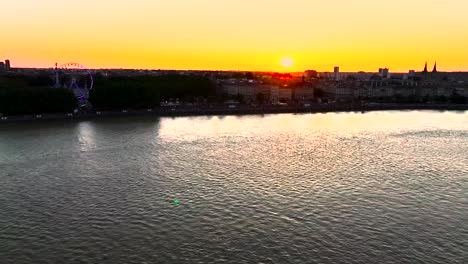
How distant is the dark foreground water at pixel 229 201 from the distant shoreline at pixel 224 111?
41.3 feet

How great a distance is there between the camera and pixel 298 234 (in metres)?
14.6

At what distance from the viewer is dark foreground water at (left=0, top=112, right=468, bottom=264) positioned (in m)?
13.5

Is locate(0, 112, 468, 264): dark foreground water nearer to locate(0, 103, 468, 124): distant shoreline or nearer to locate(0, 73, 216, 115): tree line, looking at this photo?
locate(0, 103, 468, 124): distant shoreline

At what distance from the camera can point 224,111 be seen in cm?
6125

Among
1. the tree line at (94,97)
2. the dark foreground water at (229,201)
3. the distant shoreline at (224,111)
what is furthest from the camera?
the distant shoreline at (224,111)

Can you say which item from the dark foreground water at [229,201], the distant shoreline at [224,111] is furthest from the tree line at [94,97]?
the dark foreground water at [229,201]

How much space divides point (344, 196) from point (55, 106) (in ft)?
133

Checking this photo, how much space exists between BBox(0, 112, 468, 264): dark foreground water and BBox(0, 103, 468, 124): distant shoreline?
1260cm

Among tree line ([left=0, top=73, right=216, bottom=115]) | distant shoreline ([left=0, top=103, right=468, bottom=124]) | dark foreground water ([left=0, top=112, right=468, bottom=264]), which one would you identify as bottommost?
dark foreground water ([left=0, top=112, right=468, bottom=264])

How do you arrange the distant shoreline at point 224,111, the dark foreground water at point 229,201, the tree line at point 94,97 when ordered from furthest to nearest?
the distant shoreline at point 224,111, the tree line at point 94,97, the dark foreground water at point 229,201

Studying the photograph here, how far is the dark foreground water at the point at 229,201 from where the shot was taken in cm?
1346

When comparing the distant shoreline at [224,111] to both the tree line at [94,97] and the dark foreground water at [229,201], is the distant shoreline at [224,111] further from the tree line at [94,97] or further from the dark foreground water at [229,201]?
the dark foreground water at [229,201]

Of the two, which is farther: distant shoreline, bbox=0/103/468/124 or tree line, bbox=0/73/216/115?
distant shoreline, bbox=0/103/468/124

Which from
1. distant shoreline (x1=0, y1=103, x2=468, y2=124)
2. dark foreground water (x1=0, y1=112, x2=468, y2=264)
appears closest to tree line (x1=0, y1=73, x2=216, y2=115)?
distant shoreline (x1=0, y1=103, x2=468, y2=124)
